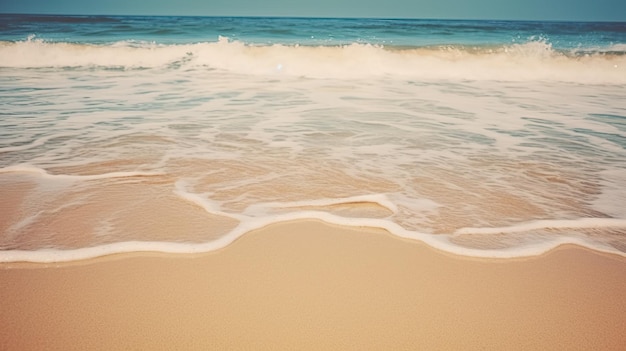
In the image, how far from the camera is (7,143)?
3549mm

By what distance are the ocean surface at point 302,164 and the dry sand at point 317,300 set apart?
0.14 meters

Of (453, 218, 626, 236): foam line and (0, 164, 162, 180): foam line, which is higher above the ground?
(453, 218, 626, 236): foam line

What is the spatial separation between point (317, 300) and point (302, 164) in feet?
5.56

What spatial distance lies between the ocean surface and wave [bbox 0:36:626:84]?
8.36ft

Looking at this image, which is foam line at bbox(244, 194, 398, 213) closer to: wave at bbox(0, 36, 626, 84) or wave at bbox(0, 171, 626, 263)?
wave at bbox(0, 171, 626, 263)

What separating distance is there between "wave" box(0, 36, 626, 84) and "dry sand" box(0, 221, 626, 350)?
835 centimetres

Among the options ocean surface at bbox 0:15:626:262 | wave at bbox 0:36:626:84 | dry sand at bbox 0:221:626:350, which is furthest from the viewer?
wave at bbox 0:36:626:84

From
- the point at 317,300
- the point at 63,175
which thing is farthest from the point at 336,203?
the point at 63,175

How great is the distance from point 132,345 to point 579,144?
4333 mm

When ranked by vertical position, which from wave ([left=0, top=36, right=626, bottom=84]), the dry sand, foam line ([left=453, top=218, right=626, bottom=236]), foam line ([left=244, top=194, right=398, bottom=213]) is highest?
wave ([left=0, top=36, right=626, bottom=84])

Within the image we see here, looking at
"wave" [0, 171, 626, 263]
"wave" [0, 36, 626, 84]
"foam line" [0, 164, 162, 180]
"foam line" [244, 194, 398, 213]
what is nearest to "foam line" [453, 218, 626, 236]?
"wave" [0, 171, 626, 263]

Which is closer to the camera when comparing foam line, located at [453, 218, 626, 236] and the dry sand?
the dry sand

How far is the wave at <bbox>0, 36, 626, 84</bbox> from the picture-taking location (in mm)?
10188

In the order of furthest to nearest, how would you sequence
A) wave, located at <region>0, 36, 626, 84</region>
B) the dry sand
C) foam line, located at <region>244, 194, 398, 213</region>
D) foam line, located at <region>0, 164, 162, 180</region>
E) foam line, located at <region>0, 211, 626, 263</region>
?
1. wave, located at <region>0, 36, 626, 84</region>
2. foam line, located at <region>0, 164, 162, 180</region>
3. foam line, located at <region>244, 194, 398, 213</region>
4. foam line, located at <region>0, 211, 626, 263</region>
5. the dry sand
